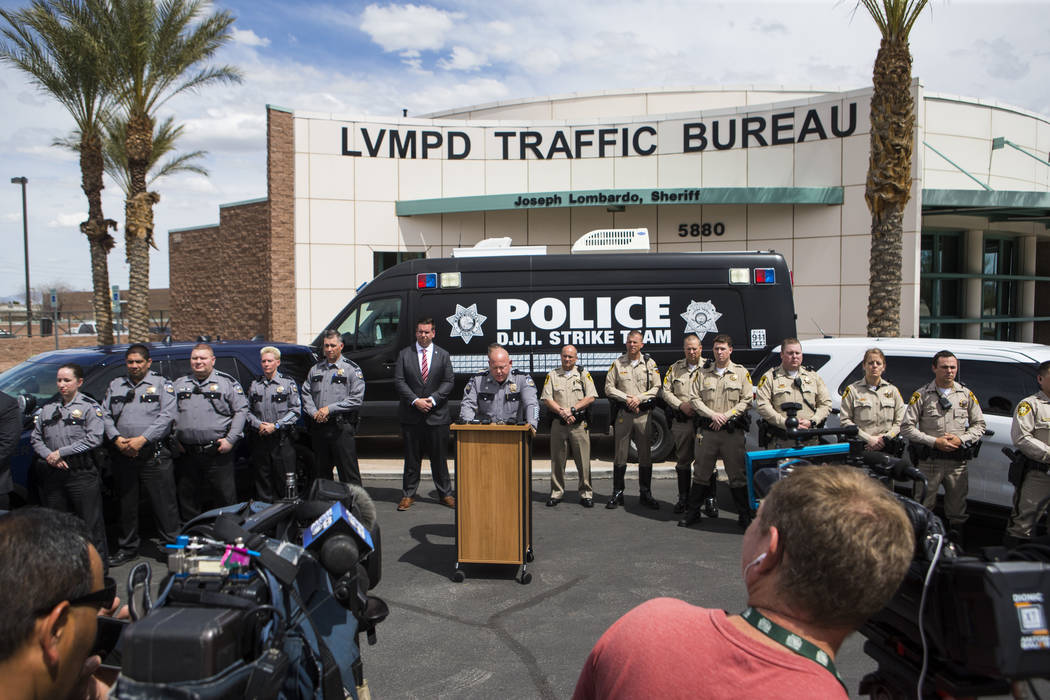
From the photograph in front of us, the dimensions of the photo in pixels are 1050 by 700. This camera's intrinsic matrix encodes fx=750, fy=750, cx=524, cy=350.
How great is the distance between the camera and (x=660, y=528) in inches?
284

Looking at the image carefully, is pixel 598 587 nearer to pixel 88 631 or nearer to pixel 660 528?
pixel 660 528

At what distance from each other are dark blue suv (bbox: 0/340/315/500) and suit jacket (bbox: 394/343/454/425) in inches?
43.6

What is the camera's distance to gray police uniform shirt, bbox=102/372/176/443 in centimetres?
637

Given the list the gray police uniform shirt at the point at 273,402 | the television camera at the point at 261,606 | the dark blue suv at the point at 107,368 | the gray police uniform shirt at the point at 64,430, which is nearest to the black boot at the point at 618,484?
the dark blue suv at the point at 107,368

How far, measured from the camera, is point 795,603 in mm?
1428

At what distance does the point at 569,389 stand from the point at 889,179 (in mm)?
7596

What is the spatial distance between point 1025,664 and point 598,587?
4.15m

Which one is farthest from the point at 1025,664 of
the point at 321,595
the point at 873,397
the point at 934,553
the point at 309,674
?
the point at 873,397

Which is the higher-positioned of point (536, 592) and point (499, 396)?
point (499, 396)

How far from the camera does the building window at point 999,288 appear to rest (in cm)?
1930

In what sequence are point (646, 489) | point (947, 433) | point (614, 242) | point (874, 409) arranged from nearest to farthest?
point (947, 433), point (874, 409), point (646, 489), point (614, 242)

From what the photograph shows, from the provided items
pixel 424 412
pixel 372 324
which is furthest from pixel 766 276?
pixel 372 324

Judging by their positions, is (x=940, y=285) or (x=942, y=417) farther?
(x=940, y=285)

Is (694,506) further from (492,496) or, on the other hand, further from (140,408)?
(140,408)
